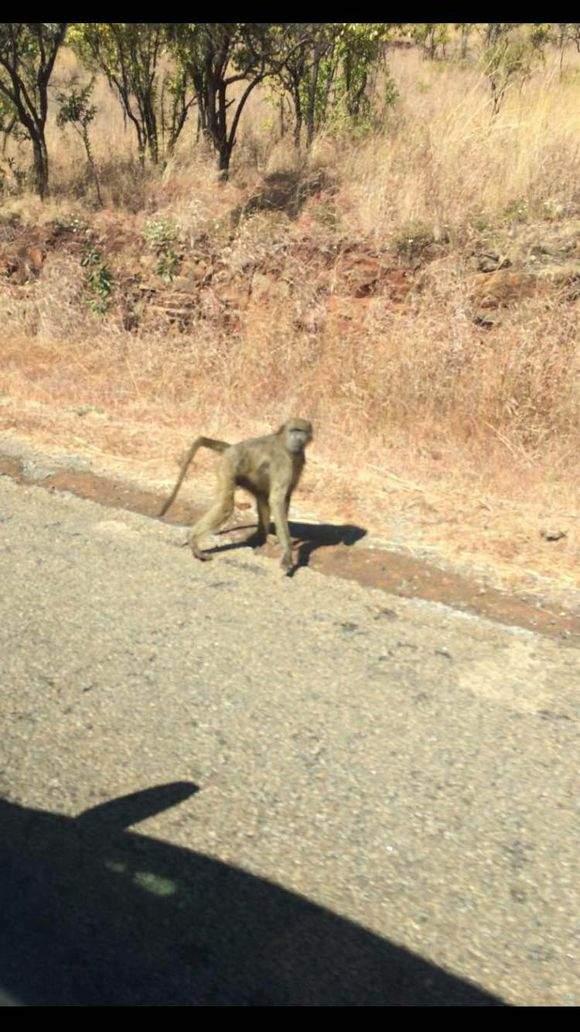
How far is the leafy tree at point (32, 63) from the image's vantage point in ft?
47.4

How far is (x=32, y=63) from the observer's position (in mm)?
15609

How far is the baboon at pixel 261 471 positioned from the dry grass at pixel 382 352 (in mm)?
763

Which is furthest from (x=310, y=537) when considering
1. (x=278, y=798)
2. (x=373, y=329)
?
(x=373, y=329)

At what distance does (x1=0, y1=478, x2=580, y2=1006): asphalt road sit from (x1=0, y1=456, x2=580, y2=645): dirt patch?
0.65 feet

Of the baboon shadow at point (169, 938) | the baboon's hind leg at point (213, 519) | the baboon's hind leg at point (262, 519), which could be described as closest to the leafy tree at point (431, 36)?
the baboon's hind leg at point (262, 519)

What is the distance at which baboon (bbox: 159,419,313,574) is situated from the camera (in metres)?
6.13

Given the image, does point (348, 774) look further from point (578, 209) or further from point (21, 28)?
point (21, 28)

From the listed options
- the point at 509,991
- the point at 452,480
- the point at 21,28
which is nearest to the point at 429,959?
the point at 509,991

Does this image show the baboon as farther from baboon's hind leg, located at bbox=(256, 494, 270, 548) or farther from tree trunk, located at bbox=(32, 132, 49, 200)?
tree trunk, located at bbox=(32, 132, 49, 200)

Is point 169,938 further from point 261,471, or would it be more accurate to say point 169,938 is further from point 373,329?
point 373,329

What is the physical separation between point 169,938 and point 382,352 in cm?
734

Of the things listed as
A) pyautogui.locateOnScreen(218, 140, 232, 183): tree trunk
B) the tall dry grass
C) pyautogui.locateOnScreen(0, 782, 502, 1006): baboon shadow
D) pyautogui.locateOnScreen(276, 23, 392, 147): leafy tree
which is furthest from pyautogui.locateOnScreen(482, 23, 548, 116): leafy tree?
pyautogui.locateOnScreen(0, 782, 502, 1006): baboon shadow

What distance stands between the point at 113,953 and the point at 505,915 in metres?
1.15

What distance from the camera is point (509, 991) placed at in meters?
2.68
